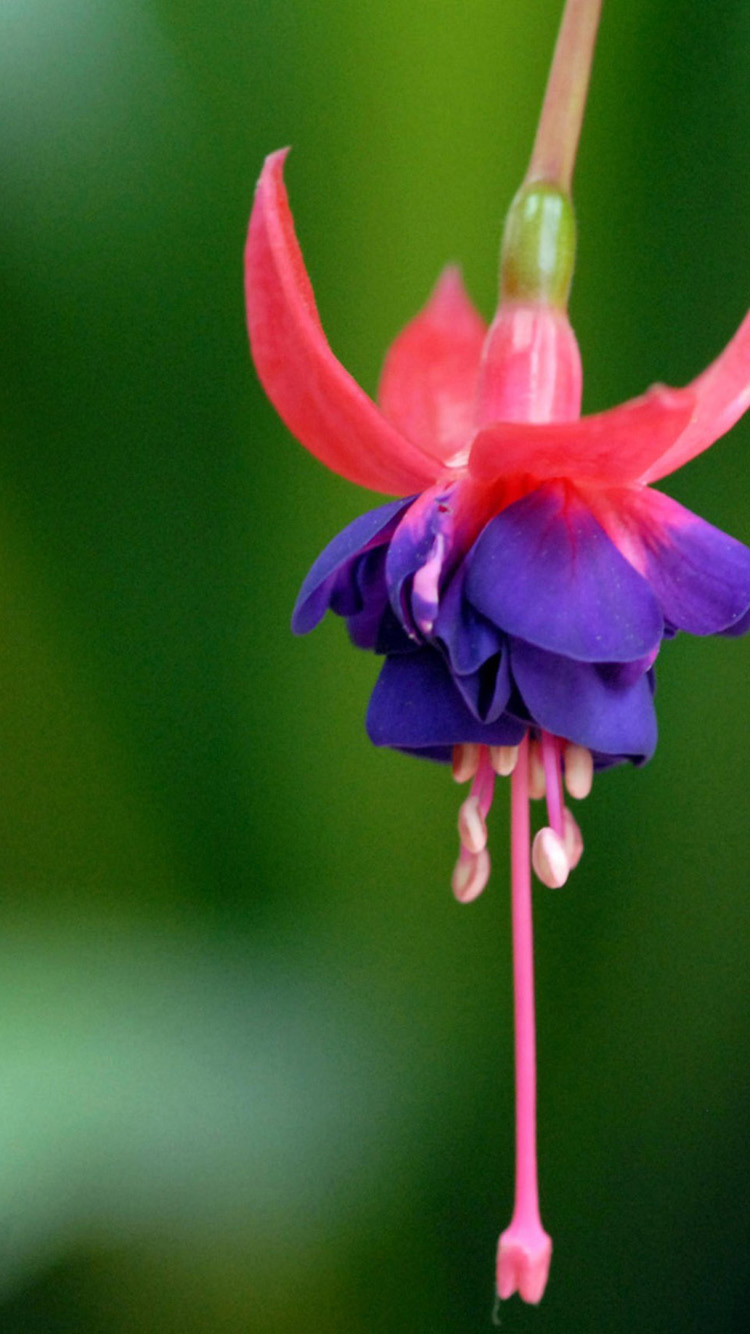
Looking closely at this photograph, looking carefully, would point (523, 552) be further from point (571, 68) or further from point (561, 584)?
point (571, 68)

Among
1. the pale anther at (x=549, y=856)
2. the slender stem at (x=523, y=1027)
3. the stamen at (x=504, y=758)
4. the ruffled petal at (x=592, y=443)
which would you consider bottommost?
the slender stem at (x=523, y=1027)

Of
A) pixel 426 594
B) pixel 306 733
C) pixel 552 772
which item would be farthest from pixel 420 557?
pixel 306 733

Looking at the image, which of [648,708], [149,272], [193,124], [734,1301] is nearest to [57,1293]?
[734,1301]

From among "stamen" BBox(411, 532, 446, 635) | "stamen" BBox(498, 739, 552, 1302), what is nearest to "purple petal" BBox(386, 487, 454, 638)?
"stamen" BBox(411, 532, 446, 635)

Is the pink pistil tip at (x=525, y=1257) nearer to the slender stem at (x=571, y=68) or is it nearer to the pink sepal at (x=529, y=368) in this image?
the pink sepal at (x=529, y=368)

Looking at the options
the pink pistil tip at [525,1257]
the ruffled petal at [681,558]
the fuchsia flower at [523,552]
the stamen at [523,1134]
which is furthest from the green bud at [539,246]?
the pink pistil tip at [525,1257]

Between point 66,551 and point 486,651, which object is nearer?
point 486,651

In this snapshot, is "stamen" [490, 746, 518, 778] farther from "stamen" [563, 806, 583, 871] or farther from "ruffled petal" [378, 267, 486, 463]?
"ruffled petal" [378, 267, 486, 463]

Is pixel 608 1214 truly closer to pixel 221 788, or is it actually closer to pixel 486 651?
pixel 221 788
